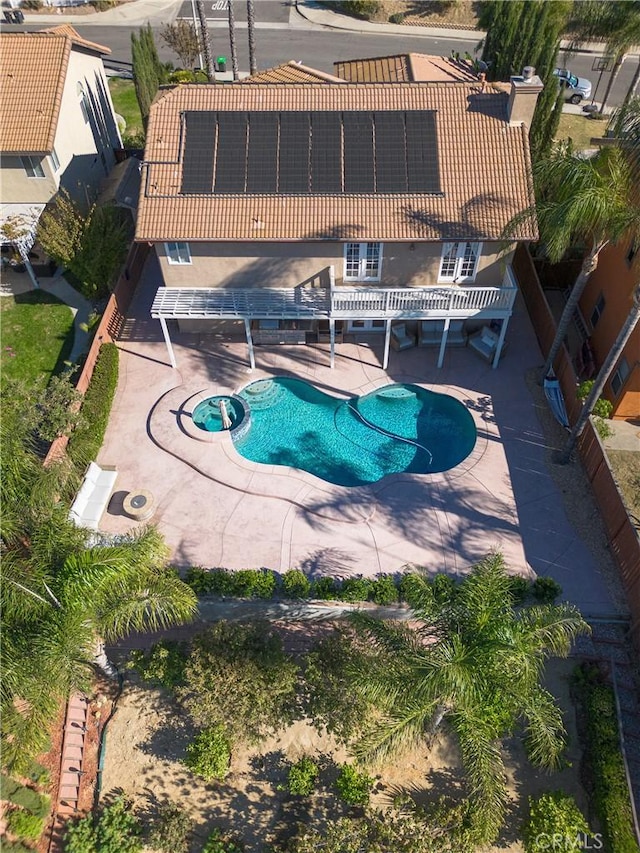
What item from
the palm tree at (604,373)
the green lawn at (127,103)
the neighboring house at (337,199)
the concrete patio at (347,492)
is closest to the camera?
the palm tree at (604,373)

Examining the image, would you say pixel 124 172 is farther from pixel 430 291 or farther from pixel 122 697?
pixel 122 697

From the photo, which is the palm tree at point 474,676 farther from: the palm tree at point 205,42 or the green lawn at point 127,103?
the palm tree at point 205,42

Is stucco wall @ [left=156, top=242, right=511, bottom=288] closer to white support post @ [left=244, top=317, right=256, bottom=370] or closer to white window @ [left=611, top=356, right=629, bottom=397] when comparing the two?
white support post @ [left=244, top=317, right=256, bottom=370]

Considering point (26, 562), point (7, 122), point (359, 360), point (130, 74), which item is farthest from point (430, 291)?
point (130, 74)

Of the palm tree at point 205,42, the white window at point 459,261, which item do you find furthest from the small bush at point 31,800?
the palm tree at point 205,42

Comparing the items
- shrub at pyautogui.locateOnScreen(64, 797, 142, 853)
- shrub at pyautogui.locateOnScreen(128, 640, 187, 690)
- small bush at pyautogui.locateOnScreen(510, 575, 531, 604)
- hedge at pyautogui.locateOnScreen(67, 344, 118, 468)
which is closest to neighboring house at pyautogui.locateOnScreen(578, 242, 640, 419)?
small bush at pyautogui.locateOnScreen(510, 575, 531, 604)

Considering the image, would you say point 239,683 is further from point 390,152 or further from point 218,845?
point 390,152

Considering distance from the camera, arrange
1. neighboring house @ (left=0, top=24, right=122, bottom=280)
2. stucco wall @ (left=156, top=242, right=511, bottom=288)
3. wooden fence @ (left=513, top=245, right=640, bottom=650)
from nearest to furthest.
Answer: wooden fence @ (left=513, top=245, right=640, bottom=650) → stucco wall @ (left=156, top=242, right=511, bottom=288) → neighboring house @ (left=0, top=24, right=122, bottom=280)
